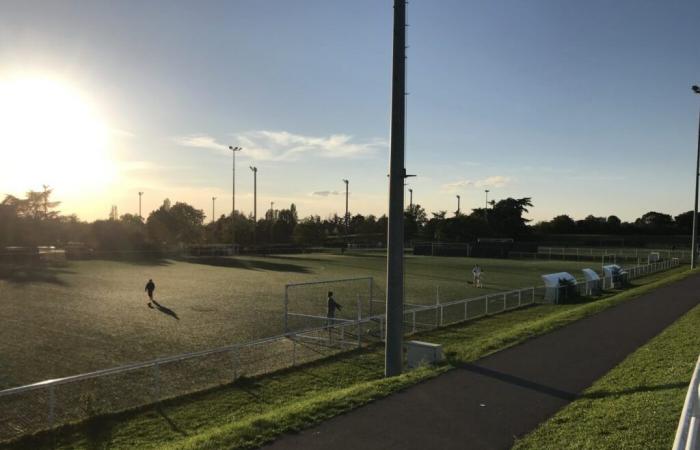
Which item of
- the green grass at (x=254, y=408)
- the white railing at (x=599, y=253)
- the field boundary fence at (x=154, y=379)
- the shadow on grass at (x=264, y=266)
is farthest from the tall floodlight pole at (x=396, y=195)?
the white railing at (x=599, y=253)

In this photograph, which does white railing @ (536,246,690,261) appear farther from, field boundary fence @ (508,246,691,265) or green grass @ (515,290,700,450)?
green grass @ (515,290,700,450)

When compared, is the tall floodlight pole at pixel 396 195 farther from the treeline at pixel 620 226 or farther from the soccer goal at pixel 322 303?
the treeline at pixel 620 226

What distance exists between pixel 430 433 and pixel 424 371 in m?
3.12

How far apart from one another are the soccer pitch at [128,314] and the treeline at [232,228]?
38070 millimetres

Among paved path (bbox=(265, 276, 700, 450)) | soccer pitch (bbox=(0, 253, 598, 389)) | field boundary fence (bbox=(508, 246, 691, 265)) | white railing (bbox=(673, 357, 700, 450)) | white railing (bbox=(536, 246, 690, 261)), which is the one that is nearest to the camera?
white railing (bbox=(673, 357, 700, 450))

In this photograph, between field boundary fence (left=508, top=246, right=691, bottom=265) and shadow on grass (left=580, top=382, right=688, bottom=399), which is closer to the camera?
shadow on grass (left=580, top=382, right=688, bottom=399)

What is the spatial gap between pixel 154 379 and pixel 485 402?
7.38 m

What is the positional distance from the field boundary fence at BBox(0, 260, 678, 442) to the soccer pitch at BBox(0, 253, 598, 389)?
→ 57.1 inches

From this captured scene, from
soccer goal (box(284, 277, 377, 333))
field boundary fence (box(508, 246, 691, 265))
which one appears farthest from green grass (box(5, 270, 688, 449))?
field boundary fence (box(508, 246, 691, 265))

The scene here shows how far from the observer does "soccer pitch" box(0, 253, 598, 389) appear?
14012 mm

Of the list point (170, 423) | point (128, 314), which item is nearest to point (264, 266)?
point (128, 314)

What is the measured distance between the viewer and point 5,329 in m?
17.4

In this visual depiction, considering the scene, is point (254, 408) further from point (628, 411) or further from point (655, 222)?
point (655, 222)

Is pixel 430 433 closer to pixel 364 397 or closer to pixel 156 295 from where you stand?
pixel 364 397
